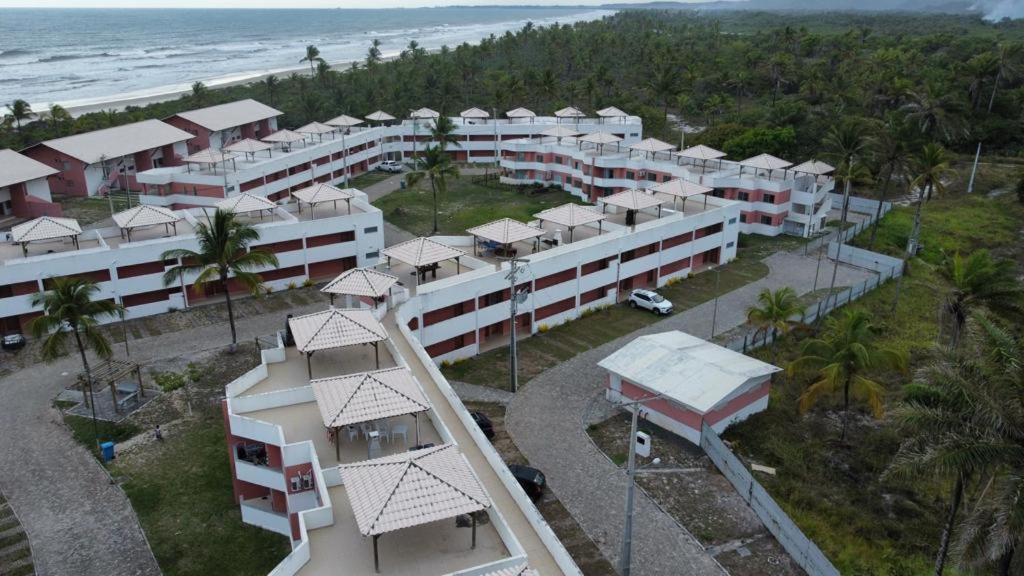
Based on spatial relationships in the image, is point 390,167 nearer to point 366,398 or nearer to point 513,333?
point 513,333

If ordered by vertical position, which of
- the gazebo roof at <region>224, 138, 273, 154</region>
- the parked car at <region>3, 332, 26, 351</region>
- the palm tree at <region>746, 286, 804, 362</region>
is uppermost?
the gazebo roof at <region>224, 138, 273, 154</region>

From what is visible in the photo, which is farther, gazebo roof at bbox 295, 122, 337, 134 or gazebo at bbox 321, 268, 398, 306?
gazebo roof at bbox 295, 122, 337, 134

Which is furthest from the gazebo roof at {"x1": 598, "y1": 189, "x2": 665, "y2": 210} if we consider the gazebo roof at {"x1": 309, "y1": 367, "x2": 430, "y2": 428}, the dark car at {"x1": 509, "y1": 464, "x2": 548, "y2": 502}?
the gazebo roof at {"x1": 309, "y1": 367, "x2": 430, "y2": 428}

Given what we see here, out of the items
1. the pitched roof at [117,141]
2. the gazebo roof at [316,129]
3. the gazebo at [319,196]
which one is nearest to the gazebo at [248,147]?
the gazebo roof at [316,129]

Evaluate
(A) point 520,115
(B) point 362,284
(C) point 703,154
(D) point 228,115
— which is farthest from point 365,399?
(D) point 228,115

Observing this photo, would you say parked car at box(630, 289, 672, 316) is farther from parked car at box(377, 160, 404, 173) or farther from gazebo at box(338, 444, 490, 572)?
parked car at box(377, 160, 404, 173)

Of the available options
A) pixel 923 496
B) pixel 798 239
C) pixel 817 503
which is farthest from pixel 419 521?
pixel 798 239

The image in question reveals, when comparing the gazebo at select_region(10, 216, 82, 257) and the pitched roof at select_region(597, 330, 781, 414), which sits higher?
the gazebo at select_region(10, 216, 82, 257)

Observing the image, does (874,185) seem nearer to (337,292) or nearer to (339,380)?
(337,292)
